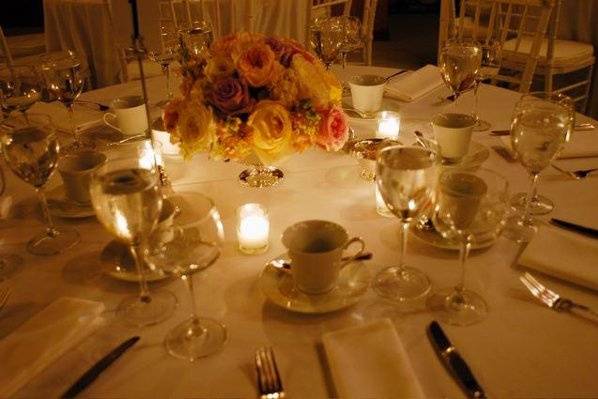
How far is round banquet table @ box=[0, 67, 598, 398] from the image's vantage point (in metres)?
0.77

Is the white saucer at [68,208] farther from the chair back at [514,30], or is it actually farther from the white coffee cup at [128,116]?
the chair back at [514,30]

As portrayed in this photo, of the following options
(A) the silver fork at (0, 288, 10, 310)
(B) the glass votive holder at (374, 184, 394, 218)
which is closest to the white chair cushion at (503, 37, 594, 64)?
(B) the glass votive holder at (374, 184, 394, 218)

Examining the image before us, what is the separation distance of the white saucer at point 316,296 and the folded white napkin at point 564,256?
0.29 meters

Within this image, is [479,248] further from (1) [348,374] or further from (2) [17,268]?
(2) [17,268]

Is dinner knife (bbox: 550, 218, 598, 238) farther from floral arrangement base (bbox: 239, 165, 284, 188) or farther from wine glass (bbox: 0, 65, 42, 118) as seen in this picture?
wine glass (bbox: 0, 65, 42, 118)

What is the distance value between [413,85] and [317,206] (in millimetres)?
764

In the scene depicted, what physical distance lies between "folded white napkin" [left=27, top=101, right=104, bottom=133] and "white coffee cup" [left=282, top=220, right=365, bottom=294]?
2.97 ft

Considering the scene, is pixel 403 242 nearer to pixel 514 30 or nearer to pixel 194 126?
pixel 194 126

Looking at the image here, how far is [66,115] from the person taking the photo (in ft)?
5.32

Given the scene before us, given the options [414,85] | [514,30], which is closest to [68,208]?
[414,85]

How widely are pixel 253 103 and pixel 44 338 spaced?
58 cm

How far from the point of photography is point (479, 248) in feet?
3.34

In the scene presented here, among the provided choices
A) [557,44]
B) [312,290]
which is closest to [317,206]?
[312,290]

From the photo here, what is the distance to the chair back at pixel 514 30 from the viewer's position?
201 cm
